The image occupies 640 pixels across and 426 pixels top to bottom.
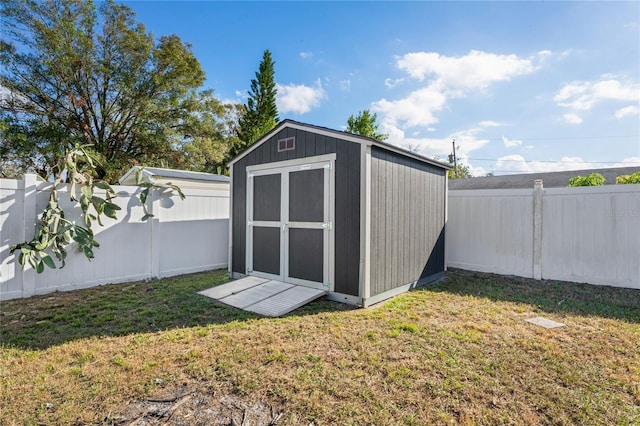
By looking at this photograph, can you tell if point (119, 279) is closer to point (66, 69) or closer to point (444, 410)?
point (444, 410)

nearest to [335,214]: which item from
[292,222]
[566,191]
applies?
[292,222]

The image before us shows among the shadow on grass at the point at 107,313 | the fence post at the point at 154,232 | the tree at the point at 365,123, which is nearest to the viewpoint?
the shadow on grass at the point at 107,313

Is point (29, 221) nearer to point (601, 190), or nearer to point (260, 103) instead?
point (601, 190)

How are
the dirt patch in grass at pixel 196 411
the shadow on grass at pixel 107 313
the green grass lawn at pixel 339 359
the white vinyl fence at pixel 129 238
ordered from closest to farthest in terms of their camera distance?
the dirt patch in grass at pixel 196 411 → the green grass lawn at pixel 339 359 → the shadow on grass at pixel 107 313 → the white vinyl fence at pixel 129 238

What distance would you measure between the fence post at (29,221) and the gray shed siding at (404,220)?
4.73 m

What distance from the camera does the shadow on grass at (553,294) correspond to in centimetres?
397

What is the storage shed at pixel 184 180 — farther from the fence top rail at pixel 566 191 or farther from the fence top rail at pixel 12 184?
the fence top rail at pixel 566 191

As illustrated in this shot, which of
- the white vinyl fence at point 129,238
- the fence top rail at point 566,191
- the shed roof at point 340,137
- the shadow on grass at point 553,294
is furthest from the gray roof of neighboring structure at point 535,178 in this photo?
the white vinyl fence at point 129,238

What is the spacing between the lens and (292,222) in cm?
483

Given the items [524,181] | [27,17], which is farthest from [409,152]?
[27,17]

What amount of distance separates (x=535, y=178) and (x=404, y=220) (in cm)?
1034

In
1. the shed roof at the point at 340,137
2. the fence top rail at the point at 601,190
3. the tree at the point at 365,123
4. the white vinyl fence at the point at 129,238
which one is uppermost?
the tree at the point at 365,123

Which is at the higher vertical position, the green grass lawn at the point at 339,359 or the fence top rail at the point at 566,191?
the fence top rail at the point at 566,191

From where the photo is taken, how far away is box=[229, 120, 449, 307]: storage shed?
4184 millimetres
